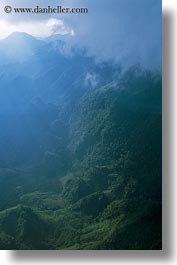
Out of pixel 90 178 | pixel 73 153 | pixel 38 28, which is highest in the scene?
pixel 38 28

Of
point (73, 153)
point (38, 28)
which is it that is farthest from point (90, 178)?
point (38, 28)

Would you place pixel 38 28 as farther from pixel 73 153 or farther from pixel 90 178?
pixel 90 178

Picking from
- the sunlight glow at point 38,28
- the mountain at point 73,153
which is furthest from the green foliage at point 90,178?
the sunlight glow at point 38,28

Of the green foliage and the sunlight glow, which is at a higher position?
the sunlight glow

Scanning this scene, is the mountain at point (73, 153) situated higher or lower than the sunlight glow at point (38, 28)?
lower

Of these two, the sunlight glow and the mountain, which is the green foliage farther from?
the sunlight glow

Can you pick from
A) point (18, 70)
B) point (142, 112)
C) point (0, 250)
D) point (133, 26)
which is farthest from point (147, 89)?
point (0, 250)

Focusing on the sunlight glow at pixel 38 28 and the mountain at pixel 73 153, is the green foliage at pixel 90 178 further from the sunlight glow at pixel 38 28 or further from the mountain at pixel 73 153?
the sunlight glow at pixel 38 28

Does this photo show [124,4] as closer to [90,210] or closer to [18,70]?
[18,70]

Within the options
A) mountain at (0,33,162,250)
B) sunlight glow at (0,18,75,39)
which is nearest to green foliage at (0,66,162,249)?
mountain at (0,33,162,250)

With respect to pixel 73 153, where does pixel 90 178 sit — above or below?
below
